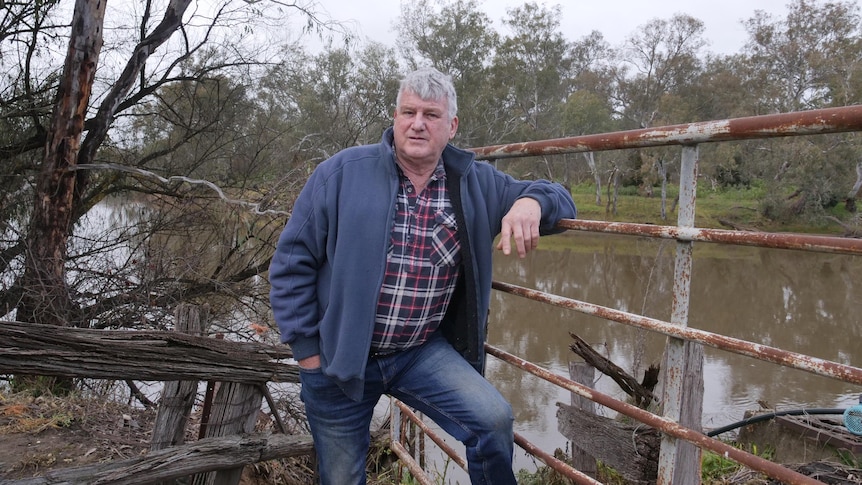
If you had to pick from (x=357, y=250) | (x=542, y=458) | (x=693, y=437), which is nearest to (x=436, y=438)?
(x=542, y=458)

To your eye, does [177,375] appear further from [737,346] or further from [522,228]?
[737,346]

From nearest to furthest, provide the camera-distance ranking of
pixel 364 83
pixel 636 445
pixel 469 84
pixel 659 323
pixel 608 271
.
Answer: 1. pixel 659 323
2. pixel 636 445
3. pixel 608 271
4. pixel 364 83
5. pixel 469 84

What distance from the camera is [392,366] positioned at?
6.55 ft

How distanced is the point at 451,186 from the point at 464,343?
49 centimetres

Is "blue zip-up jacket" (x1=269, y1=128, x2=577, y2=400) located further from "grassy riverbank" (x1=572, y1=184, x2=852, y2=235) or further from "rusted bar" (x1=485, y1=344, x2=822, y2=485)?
"grassy riverbank" (x1=572, y1=184, x2=852, y2=235)

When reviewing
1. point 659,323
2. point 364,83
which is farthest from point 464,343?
point 364,83

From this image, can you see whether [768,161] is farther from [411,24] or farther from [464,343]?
[464,343]

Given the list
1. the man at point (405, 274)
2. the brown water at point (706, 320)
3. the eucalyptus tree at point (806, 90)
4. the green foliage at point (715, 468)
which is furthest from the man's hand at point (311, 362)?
the eucalyptus tree at point (806, 90)

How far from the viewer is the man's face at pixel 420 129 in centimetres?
194

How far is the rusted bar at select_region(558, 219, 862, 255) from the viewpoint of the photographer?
4.04ft

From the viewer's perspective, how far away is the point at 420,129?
1.94 m

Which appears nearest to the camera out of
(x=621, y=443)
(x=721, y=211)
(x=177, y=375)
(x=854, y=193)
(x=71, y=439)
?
(x=177, y=375)

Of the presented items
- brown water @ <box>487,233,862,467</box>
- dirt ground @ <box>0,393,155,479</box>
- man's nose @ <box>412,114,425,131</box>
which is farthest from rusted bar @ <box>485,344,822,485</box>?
brown water @ <box>487,233,862,467</box>

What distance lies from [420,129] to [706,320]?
33.3 ft
